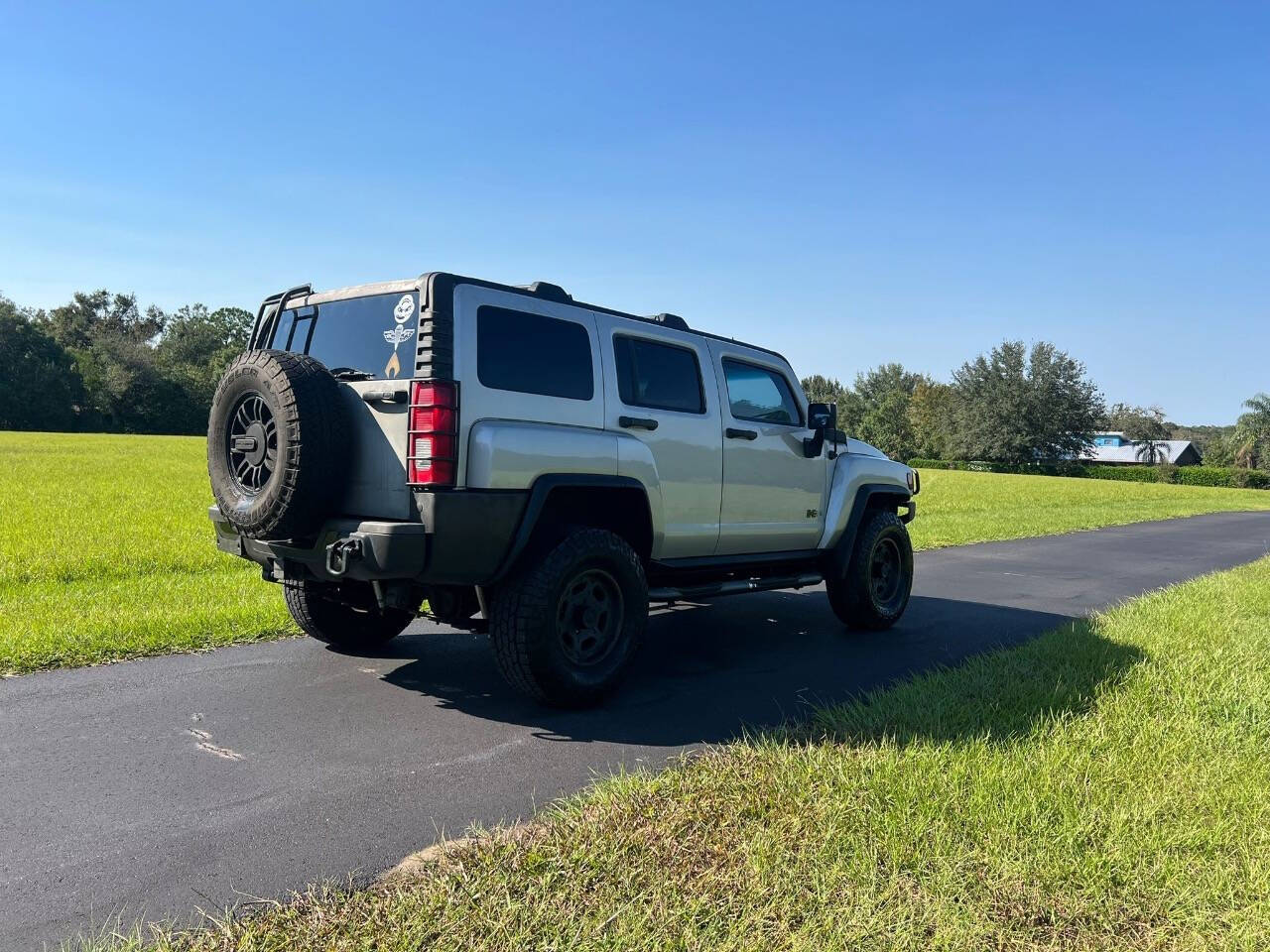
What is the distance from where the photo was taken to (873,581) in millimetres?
7340

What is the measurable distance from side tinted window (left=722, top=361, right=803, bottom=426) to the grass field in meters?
3.67

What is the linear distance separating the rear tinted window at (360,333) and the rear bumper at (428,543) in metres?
0.76

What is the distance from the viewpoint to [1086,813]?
10.9 ft

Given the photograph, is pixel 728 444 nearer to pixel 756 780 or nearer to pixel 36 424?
pixel 756 780

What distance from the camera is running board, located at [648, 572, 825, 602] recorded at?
5426 millimetres

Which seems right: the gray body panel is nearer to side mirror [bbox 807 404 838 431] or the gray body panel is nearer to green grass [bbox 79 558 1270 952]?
side mirror [bbox 807 404 838 431]

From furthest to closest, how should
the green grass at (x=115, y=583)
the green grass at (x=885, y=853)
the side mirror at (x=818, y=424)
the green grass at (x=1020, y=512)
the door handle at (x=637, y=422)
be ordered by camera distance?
the green grass at (x=1020, y=512)
the side mirror at (x=818, y=424)
the green grass at (x=115, y=583)
the door handle at (x=637, y=422)
the green grass at (x=885, y=853)

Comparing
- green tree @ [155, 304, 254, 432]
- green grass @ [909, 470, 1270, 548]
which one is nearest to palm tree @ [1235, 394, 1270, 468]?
green grass @ [909, 470, 1270, 548]

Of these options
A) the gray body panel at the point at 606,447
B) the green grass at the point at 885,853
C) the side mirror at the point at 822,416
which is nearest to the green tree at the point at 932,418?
the side mirror at the point at 822,416

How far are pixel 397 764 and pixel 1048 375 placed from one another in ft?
294

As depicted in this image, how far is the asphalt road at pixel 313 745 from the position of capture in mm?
2939

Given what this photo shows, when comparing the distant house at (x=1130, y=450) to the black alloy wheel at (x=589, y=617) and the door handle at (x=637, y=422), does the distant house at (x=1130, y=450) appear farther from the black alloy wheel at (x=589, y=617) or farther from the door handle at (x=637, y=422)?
the black alloy wheel at (x=589, y=617)

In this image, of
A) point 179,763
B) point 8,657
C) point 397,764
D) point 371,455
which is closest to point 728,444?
point 371,455

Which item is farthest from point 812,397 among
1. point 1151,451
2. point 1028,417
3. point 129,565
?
point 1151,451
